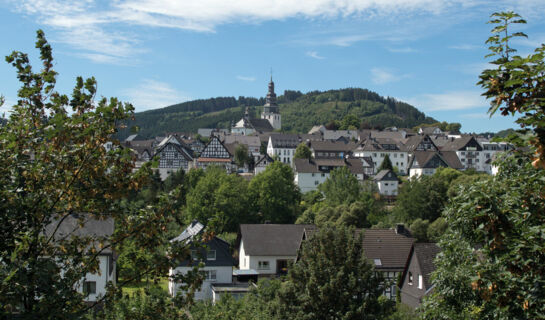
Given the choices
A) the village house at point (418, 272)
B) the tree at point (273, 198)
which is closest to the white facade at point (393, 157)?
the tree at point (273, 198)

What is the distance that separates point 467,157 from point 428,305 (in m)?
89.2

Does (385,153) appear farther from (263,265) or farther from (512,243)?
(512,243)

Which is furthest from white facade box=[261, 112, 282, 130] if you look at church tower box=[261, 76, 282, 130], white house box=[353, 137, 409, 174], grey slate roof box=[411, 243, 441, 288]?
grey slate roof box=[411, 243, 441, 288]

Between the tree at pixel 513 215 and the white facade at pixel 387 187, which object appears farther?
the white facade at pixel 387 187

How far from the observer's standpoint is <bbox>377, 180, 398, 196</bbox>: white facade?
71125mm

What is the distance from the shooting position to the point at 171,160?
86.2m

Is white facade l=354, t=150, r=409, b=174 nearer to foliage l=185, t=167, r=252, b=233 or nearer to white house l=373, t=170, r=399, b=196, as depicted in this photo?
white house l=373, t=170, r=399, b=196

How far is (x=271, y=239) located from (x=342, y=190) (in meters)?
17.8

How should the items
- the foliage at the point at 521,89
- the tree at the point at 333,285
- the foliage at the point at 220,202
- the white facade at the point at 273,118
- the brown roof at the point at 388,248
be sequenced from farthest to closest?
1. the white facade at the point at 273,118
2. the foliage at the point at 220,202
3. the brown roof at the point at 388,248
4. the tree at the point at 333,285
5. the foliage at the point at 521,89

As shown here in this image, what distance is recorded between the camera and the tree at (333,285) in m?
17.8

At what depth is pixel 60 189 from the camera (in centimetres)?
626

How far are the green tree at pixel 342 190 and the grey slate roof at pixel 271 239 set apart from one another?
1310 cm

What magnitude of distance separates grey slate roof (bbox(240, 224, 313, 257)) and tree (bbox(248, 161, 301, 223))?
48.3 ft

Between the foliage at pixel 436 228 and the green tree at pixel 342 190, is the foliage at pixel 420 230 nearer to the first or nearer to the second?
the foliage at pixel 436 228
